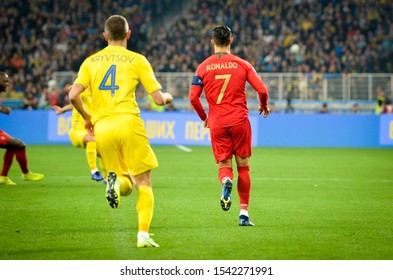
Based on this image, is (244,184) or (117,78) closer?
(117,78)

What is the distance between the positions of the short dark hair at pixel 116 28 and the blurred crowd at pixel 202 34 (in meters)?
24.8

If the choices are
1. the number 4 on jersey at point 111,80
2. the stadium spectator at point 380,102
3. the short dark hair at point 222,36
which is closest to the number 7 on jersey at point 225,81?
the short dark hair at point 222,36

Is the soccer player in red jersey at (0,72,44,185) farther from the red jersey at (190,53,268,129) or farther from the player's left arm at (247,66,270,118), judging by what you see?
the player's left arm at (247,66,270,118)

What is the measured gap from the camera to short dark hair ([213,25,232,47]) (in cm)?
948

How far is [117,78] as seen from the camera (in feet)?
24.9

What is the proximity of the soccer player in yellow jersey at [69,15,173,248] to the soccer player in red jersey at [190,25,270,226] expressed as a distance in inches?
80.1

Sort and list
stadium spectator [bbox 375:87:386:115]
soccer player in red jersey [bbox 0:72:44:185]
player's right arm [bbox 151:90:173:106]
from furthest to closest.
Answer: stadium spectator [bbox 375:87:386:115], soccer player in red jersey [bbox 0:72:44:185], player's right arm [bbox 151:90:173:106]

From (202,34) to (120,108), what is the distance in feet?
96.0

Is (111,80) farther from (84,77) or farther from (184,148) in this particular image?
(184,148)

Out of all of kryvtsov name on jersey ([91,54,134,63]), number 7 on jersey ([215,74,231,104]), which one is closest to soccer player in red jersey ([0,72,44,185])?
number 7 on jersey ([215,74,231,104])

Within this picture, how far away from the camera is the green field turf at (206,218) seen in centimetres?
762

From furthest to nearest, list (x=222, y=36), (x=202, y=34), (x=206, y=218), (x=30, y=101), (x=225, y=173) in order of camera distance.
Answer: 1. (x=202, y=34)
2. (x=30, y=101)
3. (x=206, y=218)
4. (x=225, y=173)
5. (x=222, y=36)

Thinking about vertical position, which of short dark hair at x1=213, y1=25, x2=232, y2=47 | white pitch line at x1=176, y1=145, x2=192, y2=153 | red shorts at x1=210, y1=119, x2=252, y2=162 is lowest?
white pitch line at x1=176, y1=145, x2=192, y2=153

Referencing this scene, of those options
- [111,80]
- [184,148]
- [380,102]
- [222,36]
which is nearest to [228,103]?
[222,36]
